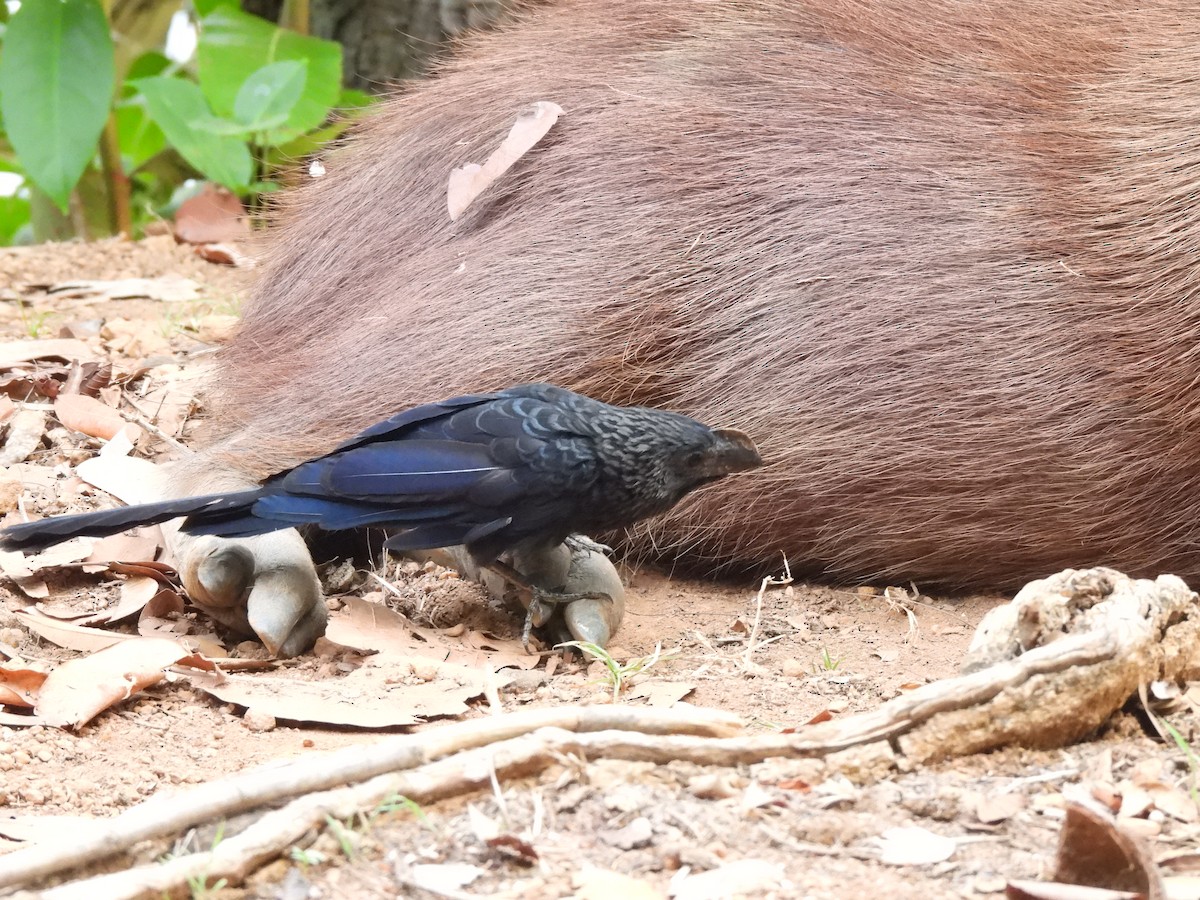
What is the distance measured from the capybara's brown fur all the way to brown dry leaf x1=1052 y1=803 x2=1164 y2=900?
1.16 meters

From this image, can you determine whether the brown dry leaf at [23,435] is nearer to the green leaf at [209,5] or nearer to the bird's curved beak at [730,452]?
the bird's curved beak at [730,452]

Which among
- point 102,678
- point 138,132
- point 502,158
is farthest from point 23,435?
point 138,132

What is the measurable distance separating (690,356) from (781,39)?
28.5 inches

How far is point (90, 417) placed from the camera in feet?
10.5

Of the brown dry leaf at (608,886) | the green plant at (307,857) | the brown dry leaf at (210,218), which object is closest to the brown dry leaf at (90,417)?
the brown dry leaf at (210,218)

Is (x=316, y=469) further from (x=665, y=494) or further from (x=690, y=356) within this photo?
(x=690, y=356)

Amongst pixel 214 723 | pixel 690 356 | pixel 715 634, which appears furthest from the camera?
pixel 690 356

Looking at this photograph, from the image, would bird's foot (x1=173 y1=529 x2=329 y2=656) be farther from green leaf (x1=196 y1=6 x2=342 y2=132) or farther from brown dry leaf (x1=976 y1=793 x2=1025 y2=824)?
green leaf (x1=196 y1=6 x2=342 y2=132)

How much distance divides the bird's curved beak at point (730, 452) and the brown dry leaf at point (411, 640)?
459 millimetres

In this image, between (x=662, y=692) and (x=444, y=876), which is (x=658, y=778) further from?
(x=662, y=692)

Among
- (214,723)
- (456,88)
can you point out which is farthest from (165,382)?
(214,723)

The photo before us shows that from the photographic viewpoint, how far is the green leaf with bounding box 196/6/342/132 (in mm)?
4344

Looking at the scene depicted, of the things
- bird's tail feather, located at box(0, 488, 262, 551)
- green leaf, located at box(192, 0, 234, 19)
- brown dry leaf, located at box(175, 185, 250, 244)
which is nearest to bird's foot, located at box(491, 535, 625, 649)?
bird's tail feather, located at box(0, 488, 262, 551)

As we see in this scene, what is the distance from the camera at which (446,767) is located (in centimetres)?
153
